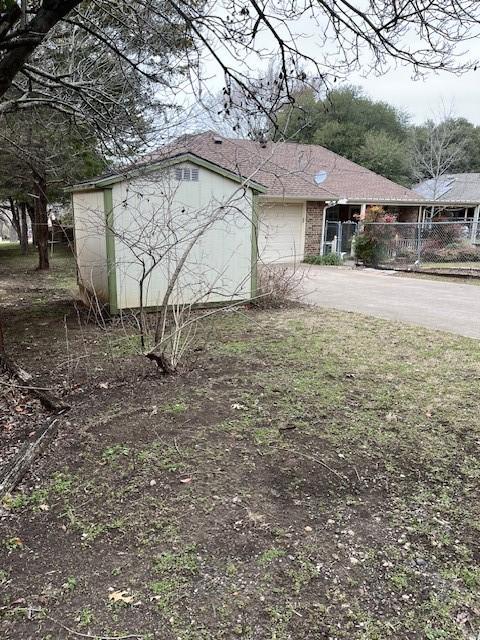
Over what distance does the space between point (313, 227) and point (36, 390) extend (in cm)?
1490

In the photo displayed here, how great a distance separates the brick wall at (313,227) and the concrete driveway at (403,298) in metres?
3.84

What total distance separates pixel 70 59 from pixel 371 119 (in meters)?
26.8

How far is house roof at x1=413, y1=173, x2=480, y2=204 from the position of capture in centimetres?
2578

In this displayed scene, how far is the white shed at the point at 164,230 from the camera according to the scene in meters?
7.51

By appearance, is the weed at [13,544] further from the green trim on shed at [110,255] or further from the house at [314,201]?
the house at [314,201]

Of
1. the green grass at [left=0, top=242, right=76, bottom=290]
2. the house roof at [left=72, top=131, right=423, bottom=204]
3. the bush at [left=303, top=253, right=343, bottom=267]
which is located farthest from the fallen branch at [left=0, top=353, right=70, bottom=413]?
the bush at [left=303, top=253, right=343, bottom=267]

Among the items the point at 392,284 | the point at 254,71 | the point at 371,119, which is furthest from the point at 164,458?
the point at 371,119

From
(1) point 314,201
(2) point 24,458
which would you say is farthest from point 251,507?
(1) point 314,201

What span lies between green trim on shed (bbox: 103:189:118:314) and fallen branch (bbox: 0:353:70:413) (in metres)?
2.79

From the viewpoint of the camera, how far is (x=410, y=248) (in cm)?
1628

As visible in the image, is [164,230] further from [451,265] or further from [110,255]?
[451,265]

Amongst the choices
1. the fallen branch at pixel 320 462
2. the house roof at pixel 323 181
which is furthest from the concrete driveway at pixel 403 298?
the fallen branch at pixel 320 462

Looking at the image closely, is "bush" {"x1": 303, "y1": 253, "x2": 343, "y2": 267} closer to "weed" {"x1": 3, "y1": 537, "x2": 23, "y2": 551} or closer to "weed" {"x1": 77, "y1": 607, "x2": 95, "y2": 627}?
"weed" {"x1": 3, "y1": 537, "x2": 23, "y2": 551}

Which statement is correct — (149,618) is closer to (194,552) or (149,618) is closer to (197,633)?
(197,633)
